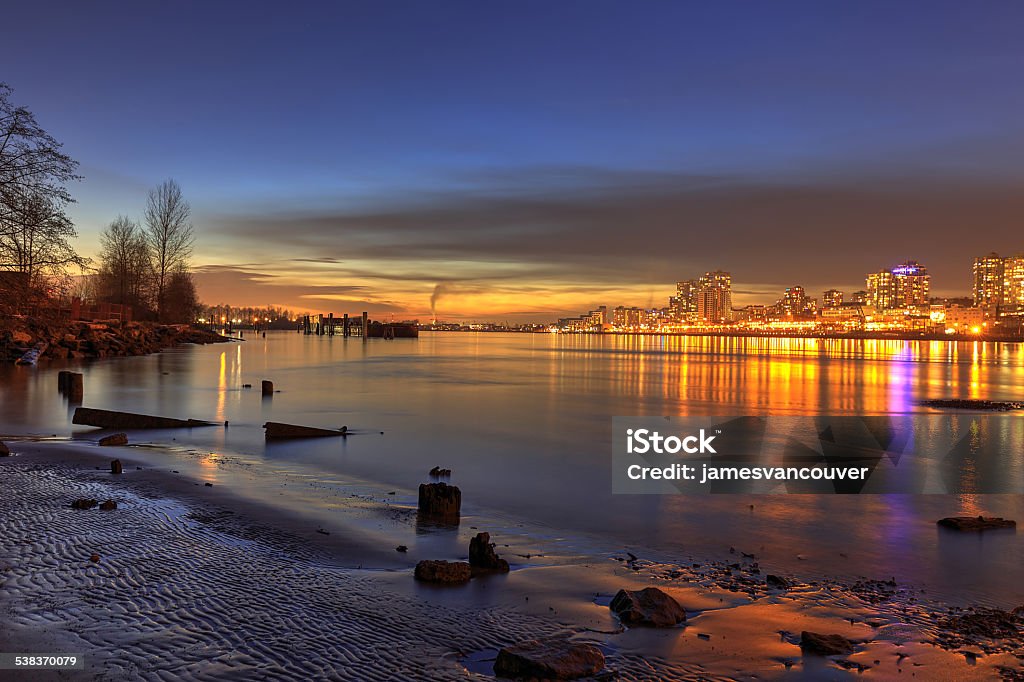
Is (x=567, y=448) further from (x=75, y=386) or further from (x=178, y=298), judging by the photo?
(x=178, y=298)

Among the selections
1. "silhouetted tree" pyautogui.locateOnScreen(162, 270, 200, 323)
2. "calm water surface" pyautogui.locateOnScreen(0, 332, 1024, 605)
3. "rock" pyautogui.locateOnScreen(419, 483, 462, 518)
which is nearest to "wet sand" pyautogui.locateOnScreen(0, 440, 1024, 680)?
"rock" pyautogui.locateOnScreen(419, 483, 462, 518)

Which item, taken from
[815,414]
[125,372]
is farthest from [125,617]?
[125,372]

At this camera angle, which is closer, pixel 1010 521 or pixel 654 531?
pixel 654 531

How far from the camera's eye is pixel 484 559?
7.23m

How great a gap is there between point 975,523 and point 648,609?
672cm

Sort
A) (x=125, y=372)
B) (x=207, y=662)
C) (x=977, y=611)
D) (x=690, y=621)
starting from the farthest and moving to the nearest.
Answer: (x=125, y=372) < (x=977, y=611) < (x=690, y=621) < (x=207, y=662)

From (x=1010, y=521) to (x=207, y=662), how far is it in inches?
435

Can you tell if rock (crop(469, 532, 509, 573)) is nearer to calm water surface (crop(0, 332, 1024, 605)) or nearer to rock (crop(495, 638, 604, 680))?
calm water surface (crop(0, 332, 1024, 605))

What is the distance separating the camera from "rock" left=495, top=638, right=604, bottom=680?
4.79 meters

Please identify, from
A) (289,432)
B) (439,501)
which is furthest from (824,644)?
(289,432)

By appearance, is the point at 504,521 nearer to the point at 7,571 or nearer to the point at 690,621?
the point at 690,621

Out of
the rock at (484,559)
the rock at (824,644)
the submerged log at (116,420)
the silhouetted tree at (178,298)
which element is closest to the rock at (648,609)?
the rock at (824,644)

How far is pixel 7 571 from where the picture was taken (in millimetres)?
6137

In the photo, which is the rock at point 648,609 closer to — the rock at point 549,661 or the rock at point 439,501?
the rock at point 549,661
